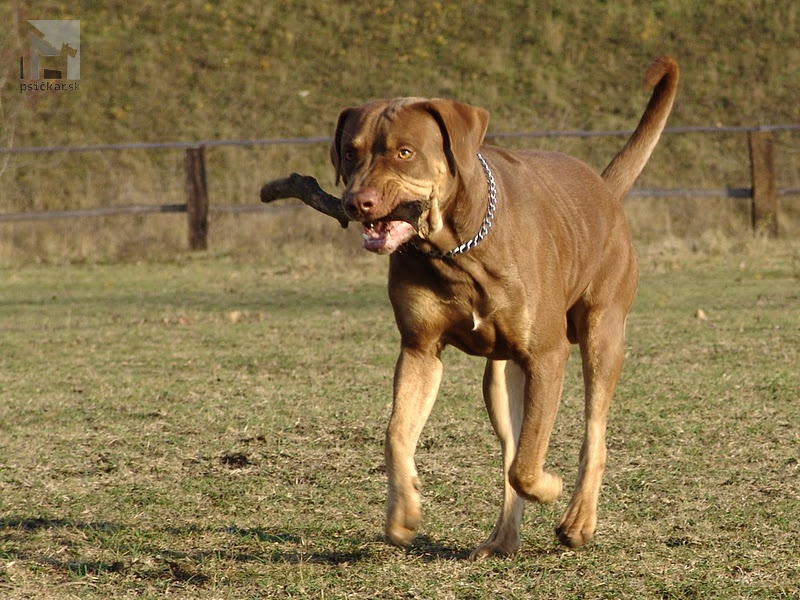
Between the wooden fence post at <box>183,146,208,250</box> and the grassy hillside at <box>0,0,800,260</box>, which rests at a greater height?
the grassy hillside at <box>0,0,800,260</box>

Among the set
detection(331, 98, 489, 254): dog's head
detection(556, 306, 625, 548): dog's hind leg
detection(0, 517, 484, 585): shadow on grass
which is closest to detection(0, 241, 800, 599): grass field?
detection(0, 517, 484, 585): shadow on grass

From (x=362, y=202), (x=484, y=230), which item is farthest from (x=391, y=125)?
(x=484, y=230)

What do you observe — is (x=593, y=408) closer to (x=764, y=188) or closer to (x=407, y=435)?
(x=407, y=435)

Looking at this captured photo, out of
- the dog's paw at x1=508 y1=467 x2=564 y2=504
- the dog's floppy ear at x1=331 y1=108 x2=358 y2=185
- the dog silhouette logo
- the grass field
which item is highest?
the dog silhouette logo

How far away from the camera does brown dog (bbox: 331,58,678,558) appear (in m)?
3.56

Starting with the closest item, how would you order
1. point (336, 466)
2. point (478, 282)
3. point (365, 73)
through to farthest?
point (478, 282) → point (336, 466) → point (365, 73)

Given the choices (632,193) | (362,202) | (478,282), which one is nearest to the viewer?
(362,202)

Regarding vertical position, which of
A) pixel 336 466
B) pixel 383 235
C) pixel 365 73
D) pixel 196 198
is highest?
pixel 365 73

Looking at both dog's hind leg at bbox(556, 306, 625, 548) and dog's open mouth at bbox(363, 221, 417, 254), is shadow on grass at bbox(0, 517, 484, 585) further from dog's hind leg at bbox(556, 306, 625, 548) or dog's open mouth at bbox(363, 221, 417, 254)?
dog's open mouth at bbox(363, 221, 417, 254)

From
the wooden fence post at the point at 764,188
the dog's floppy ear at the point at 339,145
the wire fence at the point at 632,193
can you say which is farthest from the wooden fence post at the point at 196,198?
the dog's floppy ear at the point at 339,145

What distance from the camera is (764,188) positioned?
15.7m

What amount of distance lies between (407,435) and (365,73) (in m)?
23.6

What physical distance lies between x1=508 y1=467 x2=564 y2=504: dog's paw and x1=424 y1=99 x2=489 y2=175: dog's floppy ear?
96cm

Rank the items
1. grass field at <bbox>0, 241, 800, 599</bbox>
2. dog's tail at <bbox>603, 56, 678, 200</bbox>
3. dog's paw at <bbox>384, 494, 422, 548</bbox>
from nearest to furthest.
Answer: dog's paw at <bbox>384, 494, 422, 548</bbox> → grass field at <bbox>0, 241, 800, 599</bbox> → dog's tail at <bbox>603, 56, 678, 200</bbox>
